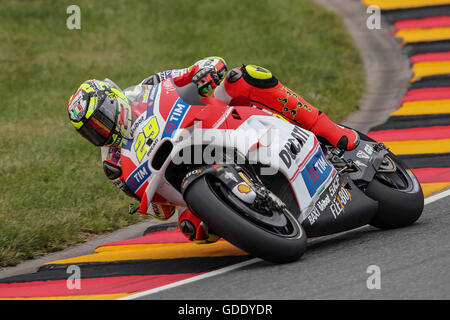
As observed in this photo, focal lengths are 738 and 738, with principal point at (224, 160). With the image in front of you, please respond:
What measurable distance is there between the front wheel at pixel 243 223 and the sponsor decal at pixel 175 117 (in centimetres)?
52

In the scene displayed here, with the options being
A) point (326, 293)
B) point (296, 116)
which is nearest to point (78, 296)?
point (326, 293)

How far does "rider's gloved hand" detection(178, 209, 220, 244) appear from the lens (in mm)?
5379

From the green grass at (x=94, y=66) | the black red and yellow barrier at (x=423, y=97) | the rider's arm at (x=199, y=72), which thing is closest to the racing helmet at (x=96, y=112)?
the rider's arm at (x=199, y=72)

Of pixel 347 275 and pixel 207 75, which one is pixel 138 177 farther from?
pixel 347 275

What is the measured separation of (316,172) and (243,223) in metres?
1.12

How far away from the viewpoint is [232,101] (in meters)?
6.11

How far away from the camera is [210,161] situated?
214 inches

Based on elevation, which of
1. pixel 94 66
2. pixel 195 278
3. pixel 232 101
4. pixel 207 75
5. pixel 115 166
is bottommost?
pixel 94 66

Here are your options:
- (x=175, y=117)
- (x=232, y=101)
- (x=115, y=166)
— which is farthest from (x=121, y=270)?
(x=232, y=101)

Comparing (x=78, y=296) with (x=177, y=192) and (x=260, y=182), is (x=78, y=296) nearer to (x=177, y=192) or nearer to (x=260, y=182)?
(x=177, y=192)

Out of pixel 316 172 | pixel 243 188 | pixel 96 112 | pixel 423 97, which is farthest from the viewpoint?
pixel 423 97

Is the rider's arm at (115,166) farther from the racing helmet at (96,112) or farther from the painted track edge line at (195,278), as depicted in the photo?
the painted track edge line at (195,278)

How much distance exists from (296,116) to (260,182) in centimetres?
115

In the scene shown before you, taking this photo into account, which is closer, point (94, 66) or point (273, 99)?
point (273, 99)
